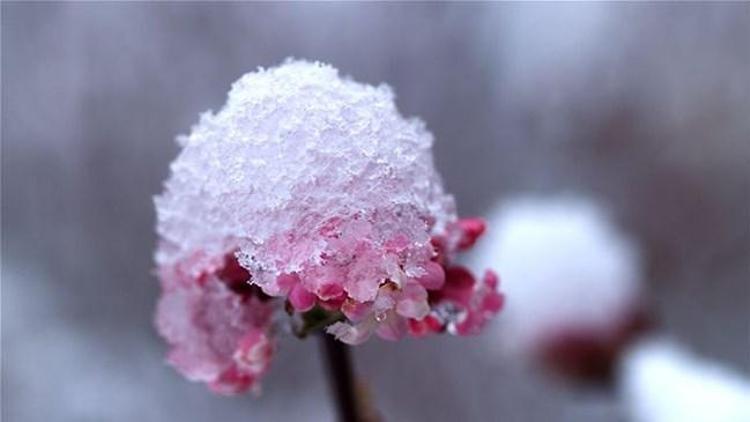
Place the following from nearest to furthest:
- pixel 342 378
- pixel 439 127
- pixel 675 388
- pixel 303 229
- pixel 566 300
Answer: pixel 303 229 → pixel 342 378 → pixel 675 388 → pixel 566 300 → pixel 439 127

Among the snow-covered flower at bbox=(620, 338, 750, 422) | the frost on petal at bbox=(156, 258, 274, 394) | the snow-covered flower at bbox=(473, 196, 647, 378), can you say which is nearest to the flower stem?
the frost on petal at bbox=(156, 258, 274, 394)

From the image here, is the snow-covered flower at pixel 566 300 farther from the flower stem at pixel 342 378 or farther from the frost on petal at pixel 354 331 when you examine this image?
the frost on petal at pixel 354 331

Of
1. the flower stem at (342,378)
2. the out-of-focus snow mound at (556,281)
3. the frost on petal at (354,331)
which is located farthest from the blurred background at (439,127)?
the frost on petal at (354,331)

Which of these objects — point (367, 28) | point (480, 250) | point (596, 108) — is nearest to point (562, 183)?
point (596, 108)

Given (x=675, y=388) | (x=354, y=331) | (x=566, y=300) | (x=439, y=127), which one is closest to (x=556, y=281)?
(x=566, y=300)

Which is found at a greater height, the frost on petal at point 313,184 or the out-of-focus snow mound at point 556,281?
the out-of-focus snow mound at point 556,281

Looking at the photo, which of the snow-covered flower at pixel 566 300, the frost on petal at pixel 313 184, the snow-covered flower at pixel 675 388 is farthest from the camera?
the snow-covered flower at pixel 566 300

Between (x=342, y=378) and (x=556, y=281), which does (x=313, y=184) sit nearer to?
(x=342, y=378)
